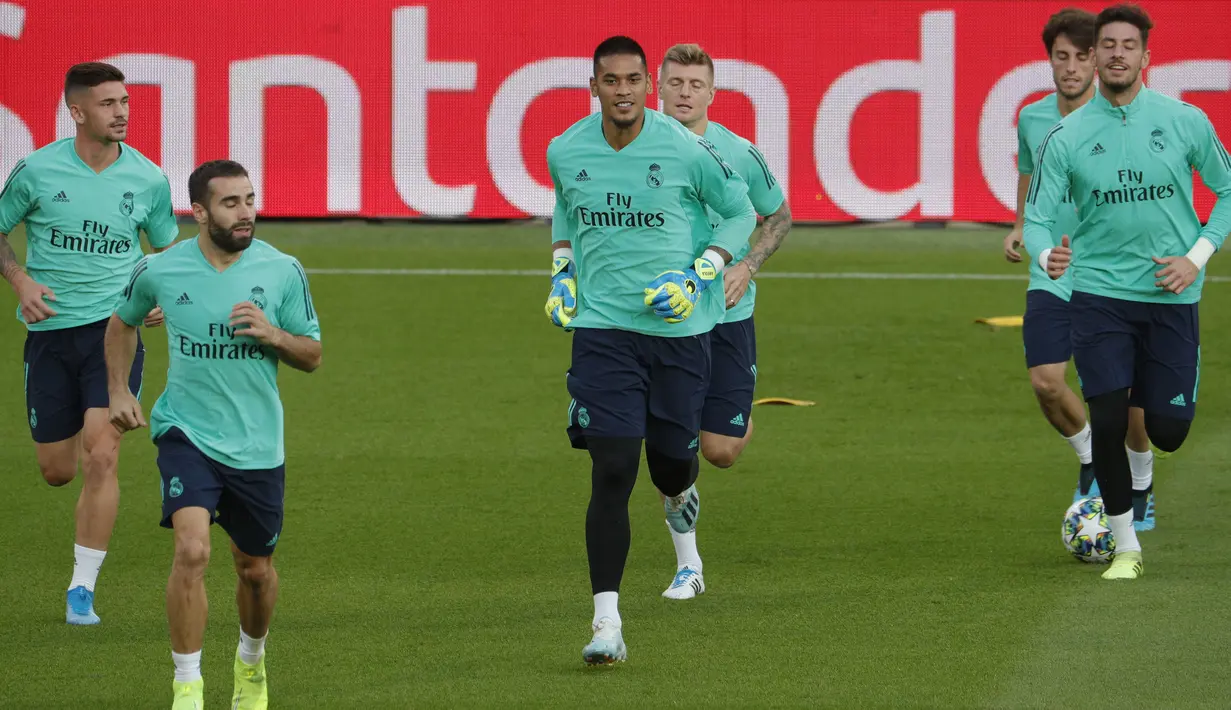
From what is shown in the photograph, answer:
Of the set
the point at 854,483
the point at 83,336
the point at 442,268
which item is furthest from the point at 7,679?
the point at 442,268

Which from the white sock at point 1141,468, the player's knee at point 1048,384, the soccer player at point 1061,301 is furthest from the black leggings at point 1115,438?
the player's knee at point 1048,384

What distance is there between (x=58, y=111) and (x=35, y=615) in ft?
46.5

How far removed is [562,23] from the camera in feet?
68.6

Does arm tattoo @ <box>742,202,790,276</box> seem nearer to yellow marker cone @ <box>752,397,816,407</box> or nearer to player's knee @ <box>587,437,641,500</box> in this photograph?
player's knee @ <box>587,437,641,500</box>

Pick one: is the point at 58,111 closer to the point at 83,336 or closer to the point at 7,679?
the point at 83,336

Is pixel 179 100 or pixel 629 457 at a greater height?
pixel 179 100

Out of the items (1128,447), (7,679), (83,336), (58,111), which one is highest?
(58,111)

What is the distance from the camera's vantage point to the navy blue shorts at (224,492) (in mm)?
6078

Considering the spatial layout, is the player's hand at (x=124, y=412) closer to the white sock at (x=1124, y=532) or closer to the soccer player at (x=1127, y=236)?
the soccer player at (x=1127, y=236)

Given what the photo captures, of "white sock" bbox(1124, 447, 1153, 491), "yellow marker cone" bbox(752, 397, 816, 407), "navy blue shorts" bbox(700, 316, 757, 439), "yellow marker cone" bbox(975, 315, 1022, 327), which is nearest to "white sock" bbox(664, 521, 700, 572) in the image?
"navy blue shorts" bbox(700, 316, 757, 439)

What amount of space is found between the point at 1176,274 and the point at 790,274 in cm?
1087

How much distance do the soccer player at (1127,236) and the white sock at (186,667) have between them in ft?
13.3

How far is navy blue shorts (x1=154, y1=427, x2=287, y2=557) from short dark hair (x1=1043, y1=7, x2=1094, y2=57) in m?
4.99

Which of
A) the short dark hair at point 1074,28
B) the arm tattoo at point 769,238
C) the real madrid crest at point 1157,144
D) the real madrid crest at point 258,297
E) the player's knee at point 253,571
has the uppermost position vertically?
the short dark hair at point 1074,28
